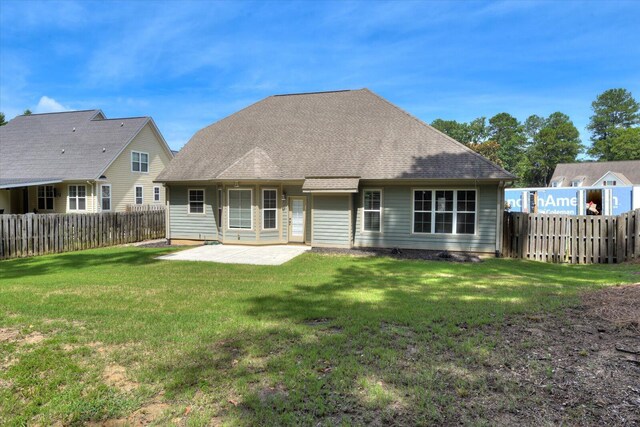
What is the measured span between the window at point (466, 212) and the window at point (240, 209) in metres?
8.45

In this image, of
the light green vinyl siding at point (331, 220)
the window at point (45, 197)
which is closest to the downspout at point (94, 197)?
the window at point (45, 197)

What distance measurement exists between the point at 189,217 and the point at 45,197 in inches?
550

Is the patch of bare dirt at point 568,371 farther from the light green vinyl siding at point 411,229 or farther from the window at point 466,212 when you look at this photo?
the window at point 466,212

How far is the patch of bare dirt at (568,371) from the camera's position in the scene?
311 cm

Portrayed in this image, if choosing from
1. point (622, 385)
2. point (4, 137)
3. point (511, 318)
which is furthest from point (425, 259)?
point (4, 137)

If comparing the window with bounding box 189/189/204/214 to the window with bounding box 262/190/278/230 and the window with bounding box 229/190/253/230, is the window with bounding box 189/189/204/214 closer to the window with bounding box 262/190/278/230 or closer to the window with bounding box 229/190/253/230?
the window with bounding box 229/190/253/230

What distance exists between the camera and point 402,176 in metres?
14.0

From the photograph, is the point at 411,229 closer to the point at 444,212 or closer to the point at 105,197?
the point at 444,212

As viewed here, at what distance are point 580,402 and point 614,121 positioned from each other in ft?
356

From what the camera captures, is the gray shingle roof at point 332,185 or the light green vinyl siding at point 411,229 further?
the gray shingle roof at point 332,185

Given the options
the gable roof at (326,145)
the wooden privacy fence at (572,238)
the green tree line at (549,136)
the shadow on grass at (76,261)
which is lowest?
the shadow on grass at (76,261)

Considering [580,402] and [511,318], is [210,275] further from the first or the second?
[580,402]

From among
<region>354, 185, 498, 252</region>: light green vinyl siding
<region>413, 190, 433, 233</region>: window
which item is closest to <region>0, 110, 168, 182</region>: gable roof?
<region>354, 185, 498, 252</region>: light green vinyl siding

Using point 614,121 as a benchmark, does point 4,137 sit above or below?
below
